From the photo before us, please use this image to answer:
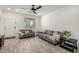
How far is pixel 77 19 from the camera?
203 centimetres

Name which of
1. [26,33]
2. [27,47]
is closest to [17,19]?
[26,33]

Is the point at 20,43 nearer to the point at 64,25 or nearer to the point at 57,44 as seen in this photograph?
the point at 57,44

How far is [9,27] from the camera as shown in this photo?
1.98 meters

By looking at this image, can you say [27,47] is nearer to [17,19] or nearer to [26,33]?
[26,33]

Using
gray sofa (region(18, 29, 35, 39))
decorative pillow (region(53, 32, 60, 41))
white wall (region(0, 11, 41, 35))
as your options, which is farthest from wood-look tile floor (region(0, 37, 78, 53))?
white wall (region(0, 11, 41, 35))

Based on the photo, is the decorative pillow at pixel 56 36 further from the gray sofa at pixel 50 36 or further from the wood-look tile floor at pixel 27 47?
the wood-look tile floor at pixel 27 47

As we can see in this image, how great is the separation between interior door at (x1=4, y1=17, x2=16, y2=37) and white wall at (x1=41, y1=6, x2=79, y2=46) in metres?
1.05

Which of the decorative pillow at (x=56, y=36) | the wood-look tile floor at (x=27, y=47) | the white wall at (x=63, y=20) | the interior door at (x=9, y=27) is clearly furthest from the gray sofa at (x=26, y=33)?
the decorative pillow at (x=56, y=36)

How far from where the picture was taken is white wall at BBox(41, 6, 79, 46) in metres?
2.02

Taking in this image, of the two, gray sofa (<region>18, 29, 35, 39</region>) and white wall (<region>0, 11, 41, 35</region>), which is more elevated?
white wall (<region>0, 11, 41, 35</region>)

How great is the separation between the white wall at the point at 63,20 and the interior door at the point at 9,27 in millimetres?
1051

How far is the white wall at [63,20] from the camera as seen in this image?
2.02m

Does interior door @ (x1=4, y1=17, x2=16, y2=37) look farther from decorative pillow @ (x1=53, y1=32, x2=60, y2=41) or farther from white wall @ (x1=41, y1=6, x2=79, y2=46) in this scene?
decorative pillow @ (x1=53, y1=32, x2=60, y2=41)
